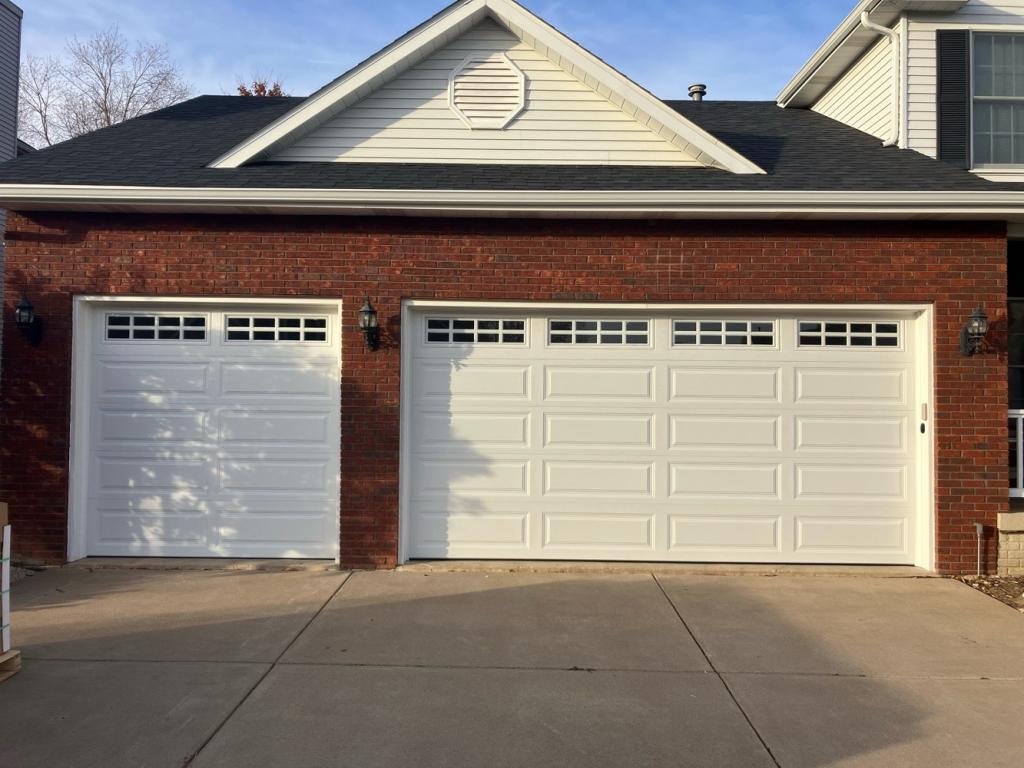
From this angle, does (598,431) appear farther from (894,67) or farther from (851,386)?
(894,67)

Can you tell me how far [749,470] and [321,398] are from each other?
4260mm

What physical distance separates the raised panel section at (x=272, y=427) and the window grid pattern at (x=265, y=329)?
0.74m

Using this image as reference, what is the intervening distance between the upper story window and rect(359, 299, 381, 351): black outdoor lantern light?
6.58 metres

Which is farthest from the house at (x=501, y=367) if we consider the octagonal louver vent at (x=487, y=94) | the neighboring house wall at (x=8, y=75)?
the neighboring house wall at (x=8, y=75)

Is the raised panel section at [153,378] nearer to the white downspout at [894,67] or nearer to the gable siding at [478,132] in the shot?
the gable siding at [478,132]

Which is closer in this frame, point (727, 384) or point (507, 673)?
point (507, 673)

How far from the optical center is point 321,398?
7168 millimetres

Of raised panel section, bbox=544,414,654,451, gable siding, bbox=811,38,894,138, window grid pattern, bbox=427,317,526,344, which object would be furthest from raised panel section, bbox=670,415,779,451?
gable siding, bbox=811,38,894,138

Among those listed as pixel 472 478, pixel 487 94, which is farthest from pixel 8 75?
pixel 472 478

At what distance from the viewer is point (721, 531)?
23.4ft

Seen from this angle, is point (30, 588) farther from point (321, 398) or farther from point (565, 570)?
point (565, 570)

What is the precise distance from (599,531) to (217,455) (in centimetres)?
383

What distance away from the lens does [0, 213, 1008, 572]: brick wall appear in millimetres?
6965

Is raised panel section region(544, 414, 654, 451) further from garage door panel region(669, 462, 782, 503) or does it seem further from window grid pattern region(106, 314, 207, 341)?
window grid pattern region(106, 314, 207, 341)
